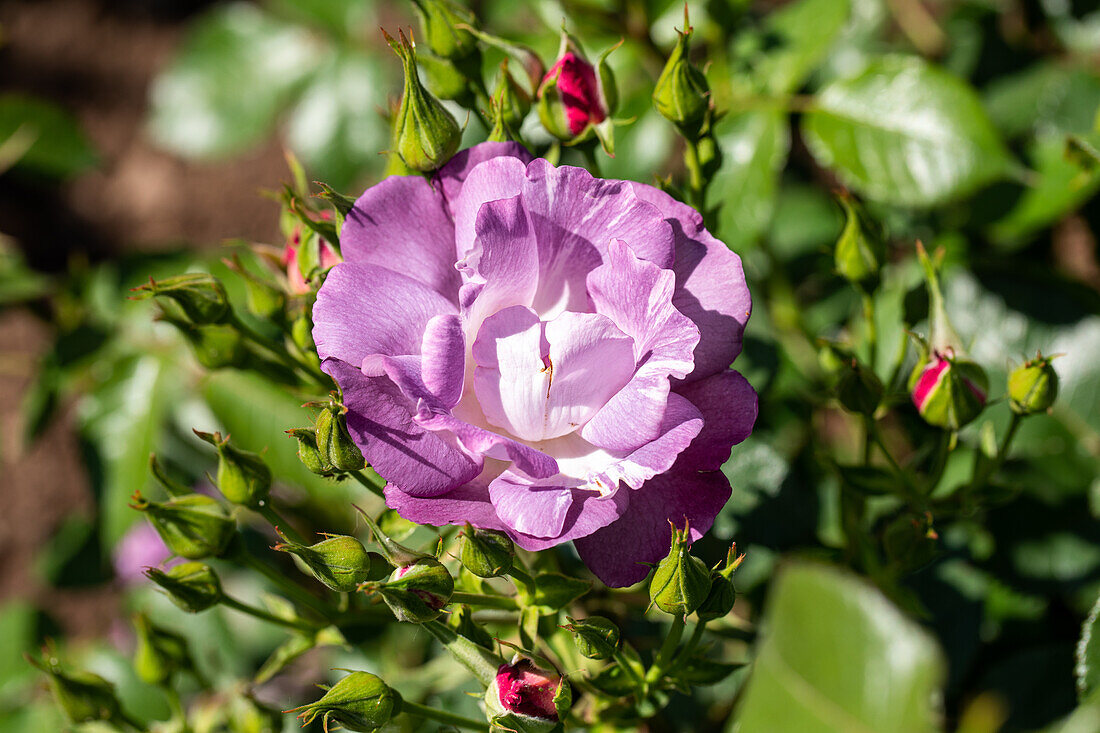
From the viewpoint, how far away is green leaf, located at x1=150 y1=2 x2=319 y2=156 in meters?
1.75

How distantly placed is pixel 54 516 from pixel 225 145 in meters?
1.48

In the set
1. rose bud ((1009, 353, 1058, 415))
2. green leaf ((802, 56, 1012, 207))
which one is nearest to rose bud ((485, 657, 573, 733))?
rose bud ((1009, 353, 1058, 415))

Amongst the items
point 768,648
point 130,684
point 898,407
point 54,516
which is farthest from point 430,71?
point 54,516

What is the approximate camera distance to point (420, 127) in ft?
2.67

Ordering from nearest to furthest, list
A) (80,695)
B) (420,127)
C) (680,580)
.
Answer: (680,580), (420,127), (80,695)

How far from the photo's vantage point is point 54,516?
2.64m

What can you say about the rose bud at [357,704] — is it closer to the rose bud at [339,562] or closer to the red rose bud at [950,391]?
the rose bud at [339,562]

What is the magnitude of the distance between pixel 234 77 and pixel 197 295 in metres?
1.02

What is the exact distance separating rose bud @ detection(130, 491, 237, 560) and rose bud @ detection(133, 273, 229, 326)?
186 millimetres

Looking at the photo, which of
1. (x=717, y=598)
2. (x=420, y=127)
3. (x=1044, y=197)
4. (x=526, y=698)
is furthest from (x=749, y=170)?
(x=526, y=698)

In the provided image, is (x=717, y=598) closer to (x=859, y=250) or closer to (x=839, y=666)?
(x=839, y=666)

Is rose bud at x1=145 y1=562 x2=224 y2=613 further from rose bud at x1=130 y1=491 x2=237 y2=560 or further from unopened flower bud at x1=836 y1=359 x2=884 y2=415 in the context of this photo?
unopened flower bud at x1=836 y1=359 x2=884 y2=415

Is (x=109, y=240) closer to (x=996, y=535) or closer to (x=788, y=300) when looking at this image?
(x=788, y=300)

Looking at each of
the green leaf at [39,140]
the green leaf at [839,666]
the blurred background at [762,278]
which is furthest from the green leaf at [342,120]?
the green leaf at [839,666]
